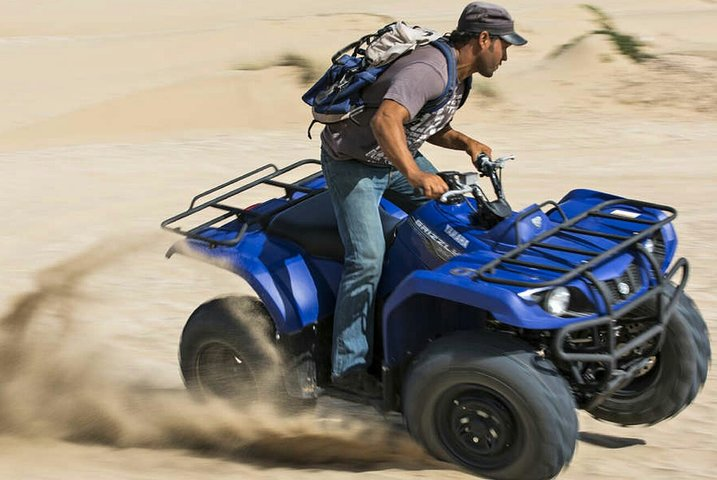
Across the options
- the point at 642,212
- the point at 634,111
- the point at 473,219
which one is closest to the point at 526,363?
the point at 473,219

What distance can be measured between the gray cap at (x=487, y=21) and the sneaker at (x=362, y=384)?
1544 millimetres

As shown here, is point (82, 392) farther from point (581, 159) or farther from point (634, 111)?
point (634, 111)

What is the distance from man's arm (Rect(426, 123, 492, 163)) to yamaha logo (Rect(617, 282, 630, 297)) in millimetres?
1074

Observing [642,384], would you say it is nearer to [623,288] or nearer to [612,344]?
[623,288]

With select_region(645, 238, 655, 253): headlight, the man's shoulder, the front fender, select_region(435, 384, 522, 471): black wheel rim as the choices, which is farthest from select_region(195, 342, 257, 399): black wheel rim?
select_region(645, 238, 655, 253): headlight

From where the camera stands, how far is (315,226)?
5.24 metres

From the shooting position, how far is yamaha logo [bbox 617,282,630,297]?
4566 millimetres

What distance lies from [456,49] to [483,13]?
198 millimetres

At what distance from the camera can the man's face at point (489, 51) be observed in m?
4.73

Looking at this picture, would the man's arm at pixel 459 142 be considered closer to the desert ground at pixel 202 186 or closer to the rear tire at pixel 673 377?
the rear tire at pixel 673 377

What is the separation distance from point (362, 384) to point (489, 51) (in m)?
1.54

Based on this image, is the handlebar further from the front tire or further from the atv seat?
the front tire

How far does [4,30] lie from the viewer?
28.5m

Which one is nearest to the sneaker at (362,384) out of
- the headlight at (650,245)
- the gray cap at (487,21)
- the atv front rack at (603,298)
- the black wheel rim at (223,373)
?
the black wheel rim at (223,373)
